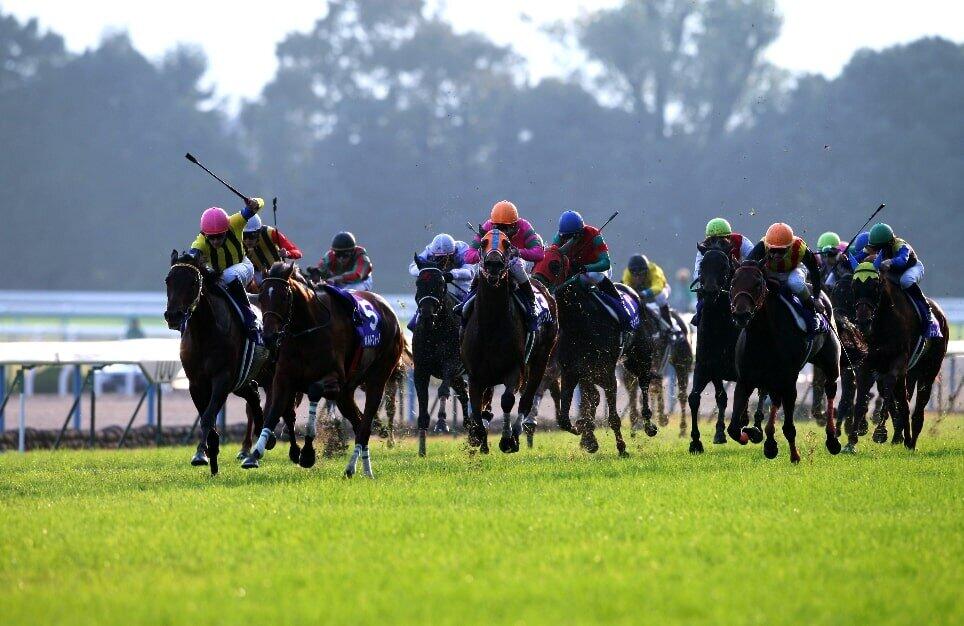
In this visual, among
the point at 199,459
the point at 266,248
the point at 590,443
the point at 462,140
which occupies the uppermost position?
the point at 462,140

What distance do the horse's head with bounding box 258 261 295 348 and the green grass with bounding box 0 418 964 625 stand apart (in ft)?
3.29

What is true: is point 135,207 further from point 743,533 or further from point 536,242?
point 743,533

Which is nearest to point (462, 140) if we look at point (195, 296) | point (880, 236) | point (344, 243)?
point (344, 243)

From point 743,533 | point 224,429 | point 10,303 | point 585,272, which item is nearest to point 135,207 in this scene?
point 10,303

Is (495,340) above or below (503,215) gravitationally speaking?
below

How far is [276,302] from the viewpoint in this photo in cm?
1087

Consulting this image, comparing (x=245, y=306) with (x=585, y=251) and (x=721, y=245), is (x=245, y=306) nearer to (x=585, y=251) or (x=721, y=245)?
(x=585, y=251)

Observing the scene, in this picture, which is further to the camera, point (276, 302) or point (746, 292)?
point (746, 292)

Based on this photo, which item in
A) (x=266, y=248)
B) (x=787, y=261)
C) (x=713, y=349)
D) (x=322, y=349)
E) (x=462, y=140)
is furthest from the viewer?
(x=462, y=140)

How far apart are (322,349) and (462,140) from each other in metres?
39.5

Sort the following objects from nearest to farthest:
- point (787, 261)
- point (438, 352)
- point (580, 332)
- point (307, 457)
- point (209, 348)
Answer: point (209, 348) → point (307, 457) → point (787, 261) → point (580, 332) → point (438, 352)

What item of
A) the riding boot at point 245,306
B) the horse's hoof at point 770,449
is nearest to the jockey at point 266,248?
the riding boot at point 245,306

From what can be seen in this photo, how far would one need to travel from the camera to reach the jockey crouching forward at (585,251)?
13391 millimetres

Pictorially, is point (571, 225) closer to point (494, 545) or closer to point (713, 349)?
point (713, 349)
